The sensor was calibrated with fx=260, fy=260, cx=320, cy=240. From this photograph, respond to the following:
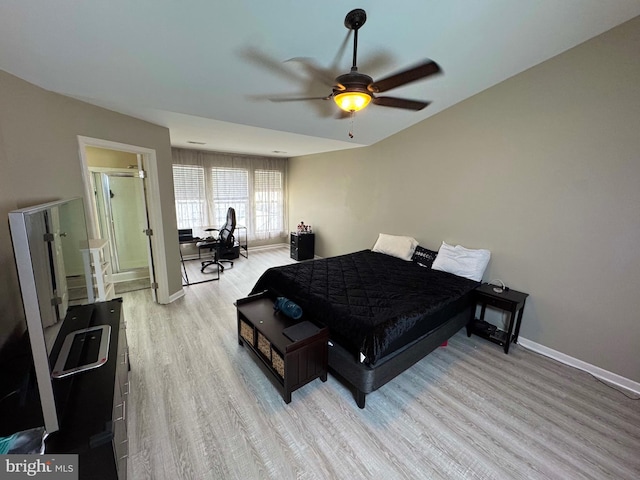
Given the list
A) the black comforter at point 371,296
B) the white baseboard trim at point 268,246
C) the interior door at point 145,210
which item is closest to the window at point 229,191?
the white baseboard trim at point 268,246

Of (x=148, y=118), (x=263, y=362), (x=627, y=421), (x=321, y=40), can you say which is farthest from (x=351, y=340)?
(x=148, y=118)

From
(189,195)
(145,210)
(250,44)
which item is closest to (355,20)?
(250,44)

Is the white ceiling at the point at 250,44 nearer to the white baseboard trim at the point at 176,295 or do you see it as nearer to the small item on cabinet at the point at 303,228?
the white baseboard trim at the point at 176,295

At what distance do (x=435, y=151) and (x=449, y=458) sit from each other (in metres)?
3.27

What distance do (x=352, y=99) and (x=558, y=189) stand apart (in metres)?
2.31

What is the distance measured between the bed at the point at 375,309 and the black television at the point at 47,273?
5.44 ft

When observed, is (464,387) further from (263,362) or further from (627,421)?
(263,362)

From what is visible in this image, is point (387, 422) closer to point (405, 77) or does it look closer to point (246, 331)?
point (246, 331)

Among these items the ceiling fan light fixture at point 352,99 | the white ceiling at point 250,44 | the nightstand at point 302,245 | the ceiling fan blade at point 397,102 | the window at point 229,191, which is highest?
the white ceiling at point 250,44

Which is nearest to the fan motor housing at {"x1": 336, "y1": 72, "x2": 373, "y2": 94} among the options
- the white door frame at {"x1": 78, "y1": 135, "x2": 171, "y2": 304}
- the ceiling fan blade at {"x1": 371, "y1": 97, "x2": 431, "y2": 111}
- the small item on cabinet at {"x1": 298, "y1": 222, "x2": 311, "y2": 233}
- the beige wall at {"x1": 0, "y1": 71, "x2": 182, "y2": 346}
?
the ceiling fan blade at {"x1": 371, "y1": 97, "x2": 431, "y2": 111}

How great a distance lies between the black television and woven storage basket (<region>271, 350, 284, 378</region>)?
1215mm

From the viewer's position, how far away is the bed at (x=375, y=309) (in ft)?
6.50

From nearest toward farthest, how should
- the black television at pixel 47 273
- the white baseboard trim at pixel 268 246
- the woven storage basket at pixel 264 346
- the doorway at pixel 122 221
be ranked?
the black television at pixel 47 273, the woven storage basket at pixel 264 346, the doorway at pixel 122 221, the white baseboard trim at pixel 268 246

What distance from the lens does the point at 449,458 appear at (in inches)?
64.9
